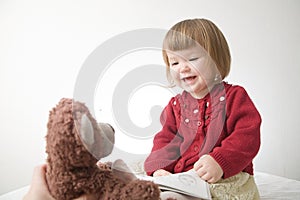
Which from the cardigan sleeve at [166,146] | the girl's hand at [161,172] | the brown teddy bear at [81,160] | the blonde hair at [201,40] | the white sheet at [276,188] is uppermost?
the blonde hair at [201,40]

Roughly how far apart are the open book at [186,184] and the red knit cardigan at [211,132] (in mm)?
71

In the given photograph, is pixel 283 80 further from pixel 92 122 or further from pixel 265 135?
pixel 92 122

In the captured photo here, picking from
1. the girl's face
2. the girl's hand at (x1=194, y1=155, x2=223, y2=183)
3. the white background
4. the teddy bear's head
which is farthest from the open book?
the white background

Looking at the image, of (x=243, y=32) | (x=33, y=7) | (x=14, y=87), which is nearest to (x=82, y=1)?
(x=33, y=7)

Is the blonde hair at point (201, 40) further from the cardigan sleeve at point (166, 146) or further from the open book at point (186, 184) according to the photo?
the open book at point (186, 184)

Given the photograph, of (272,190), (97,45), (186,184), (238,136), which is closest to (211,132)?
(238,136)

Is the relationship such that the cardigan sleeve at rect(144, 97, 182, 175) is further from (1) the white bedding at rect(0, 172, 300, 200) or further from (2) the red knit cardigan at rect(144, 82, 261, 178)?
(1) the white bedding at rect(0, 172, 300, 200)

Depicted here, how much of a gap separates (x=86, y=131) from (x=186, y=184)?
0.85 feet

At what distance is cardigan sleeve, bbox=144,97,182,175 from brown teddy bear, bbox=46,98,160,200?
311mm

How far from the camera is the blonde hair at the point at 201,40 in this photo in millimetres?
849

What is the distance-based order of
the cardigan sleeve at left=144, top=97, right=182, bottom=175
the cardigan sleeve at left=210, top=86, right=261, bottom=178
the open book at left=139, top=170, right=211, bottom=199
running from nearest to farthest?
1. the open book at left=139, top=170, right=211, bottom=199
2. the cardigan sleeve at left=210, top=86, right=261, bottom=178
3. the cardigan sleeve at left=144, top=97, right=182, bottom=175

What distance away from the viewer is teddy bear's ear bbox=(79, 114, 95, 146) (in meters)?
0.51

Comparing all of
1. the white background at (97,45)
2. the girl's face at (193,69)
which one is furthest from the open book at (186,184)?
the white background at (97,45)

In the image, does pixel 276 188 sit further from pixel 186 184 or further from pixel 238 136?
pixel 186 184
